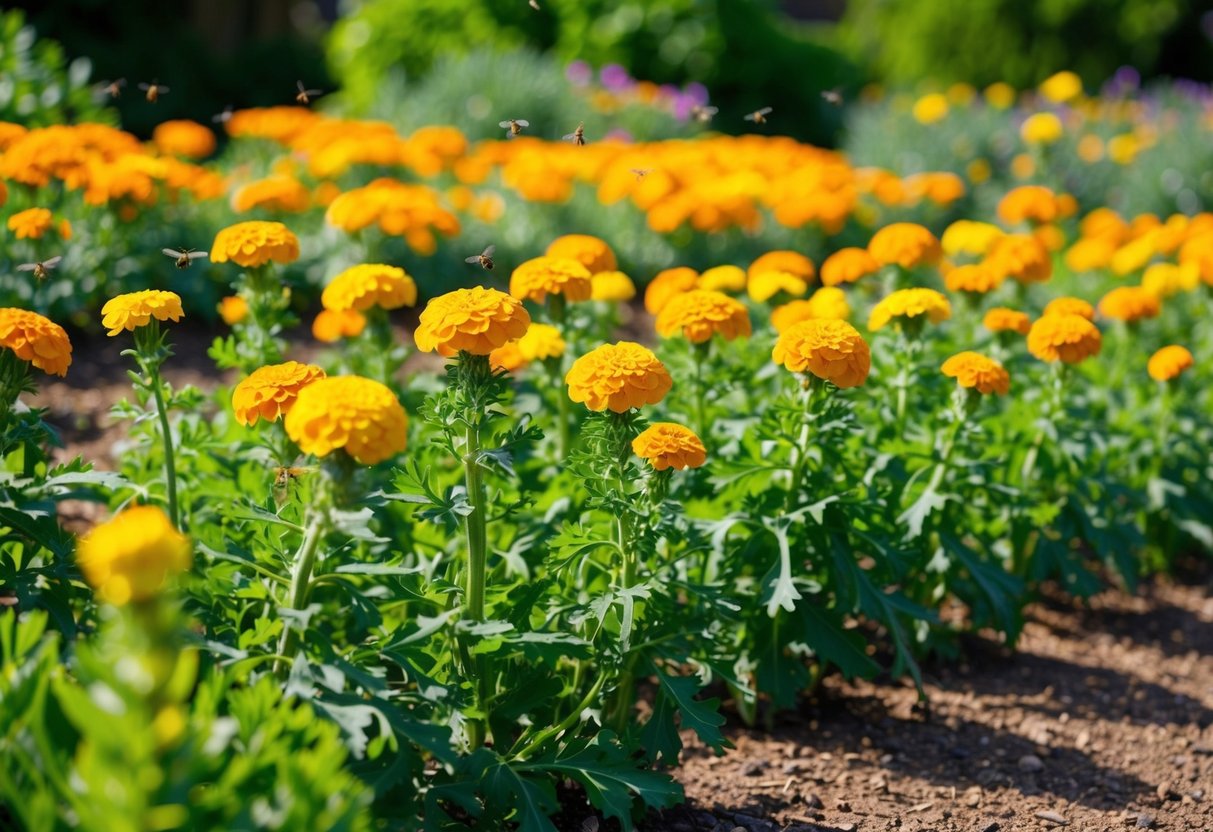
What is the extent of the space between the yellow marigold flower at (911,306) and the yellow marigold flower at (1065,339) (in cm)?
27

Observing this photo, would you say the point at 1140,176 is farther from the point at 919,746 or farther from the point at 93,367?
the point at 93,367

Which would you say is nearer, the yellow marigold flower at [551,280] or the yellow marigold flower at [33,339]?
the yellow marigold flower at [33,339]

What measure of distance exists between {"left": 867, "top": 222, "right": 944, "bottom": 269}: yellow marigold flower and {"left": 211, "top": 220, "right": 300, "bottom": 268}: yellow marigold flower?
6.07 feet

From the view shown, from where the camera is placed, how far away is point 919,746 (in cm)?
339

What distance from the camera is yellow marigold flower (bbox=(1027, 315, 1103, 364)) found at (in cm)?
336

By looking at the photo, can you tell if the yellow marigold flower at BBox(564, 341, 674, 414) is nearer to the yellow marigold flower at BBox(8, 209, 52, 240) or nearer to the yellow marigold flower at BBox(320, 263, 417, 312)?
the yellow marigold flower at BBox(320, 263, 417, 312)

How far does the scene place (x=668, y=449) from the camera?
252 cm

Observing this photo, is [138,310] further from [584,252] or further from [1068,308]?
[1068,308]

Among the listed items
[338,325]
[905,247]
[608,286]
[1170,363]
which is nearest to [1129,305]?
[1170,363]

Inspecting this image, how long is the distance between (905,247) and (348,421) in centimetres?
239

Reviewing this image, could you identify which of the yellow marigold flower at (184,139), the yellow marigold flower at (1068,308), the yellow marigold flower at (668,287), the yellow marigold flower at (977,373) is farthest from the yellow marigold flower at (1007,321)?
the yellow marigold flower at (184,139)

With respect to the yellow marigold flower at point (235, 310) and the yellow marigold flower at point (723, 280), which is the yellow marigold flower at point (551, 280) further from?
the yellow marigold flower at point (235, 310)

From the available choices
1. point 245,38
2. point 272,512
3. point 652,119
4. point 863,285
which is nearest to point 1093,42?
point 652,119

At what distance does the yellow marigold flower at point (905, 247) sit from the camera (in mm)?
3855
